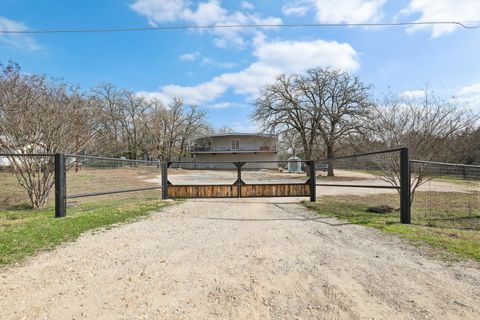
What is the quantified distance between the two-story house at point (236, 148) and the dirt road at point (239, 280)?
129 feet

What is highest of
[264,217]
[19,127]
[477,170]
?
[19,127]

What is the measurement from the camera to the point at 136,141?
44.1 m

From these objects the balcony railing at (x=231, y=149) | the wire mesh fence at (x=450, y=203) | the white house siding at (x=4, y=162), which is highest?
the balcony railing at (x=231, y=149)

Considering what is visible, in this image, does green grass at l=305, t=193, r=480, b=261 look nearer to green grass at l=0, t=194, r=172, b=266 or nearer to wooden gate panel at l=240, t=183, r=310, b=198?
wooden gate panel at l=240, t=183, r=310, b=198

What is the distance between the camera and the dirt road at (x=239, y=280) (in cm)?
239

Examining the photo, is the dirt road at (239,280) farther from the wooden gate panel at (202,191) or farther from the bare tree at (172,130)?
the bare tree at (172,130)

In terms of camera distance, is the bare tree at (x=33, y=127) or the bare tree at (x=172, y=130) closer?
the bare tree at (x=33, y=127)

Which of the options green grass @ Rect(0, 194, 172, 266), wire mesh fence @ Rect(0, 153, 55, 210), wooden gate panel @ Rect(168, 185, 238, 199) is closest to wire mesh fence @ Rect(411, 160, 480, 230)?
wooden gate panel @ Rect(168, 185, 238, 199)

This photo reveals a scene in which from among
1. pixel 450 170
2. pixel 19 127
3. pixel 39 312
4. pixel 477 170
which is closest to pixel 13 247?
pixel 39 312

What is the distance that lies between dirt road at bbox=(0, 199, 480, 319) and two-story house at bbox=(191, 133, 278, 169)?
39265 mm

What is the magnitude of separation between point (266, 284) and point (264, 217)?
3.88 m

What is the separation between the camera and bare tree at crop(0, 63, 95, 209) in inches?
334

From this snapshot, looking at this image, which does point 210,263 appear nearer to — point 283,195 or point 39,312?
point 39,312

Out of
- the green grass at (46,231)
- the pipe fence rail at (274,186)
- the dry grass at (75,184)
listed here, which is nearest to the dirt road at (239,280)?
the green grass at (46,231)
